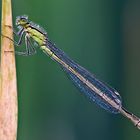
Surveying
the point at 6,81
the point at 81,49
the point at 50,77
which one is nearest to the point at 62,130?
the point at 50,77

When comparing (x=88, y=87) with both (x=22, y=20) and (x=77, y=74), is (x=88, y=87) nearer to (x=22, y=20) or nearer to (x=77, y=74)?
(x=77, y=74)

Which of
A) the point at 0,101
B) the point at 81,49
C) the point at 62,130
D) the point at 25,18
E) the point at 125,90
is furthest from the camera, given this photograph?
the point at 125,90

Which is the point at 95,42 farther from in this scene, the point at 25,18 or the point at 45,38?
the point at 25,18

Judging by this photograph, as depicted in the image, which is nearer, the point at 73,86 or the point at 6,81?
the point at 6,81

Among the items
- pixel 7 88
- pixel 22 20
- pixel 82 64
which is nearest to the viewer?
pixel 7 88

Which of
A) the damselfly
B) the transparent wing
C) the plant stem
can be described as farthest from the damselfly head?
Result: the plant stem

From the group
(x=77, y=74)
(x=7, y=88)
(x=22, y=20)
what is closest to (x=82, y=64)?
(x=77, y=74)

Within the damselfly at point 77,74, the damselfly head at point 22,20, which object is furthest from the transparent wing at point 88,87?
the damselfly head at point 22,20
